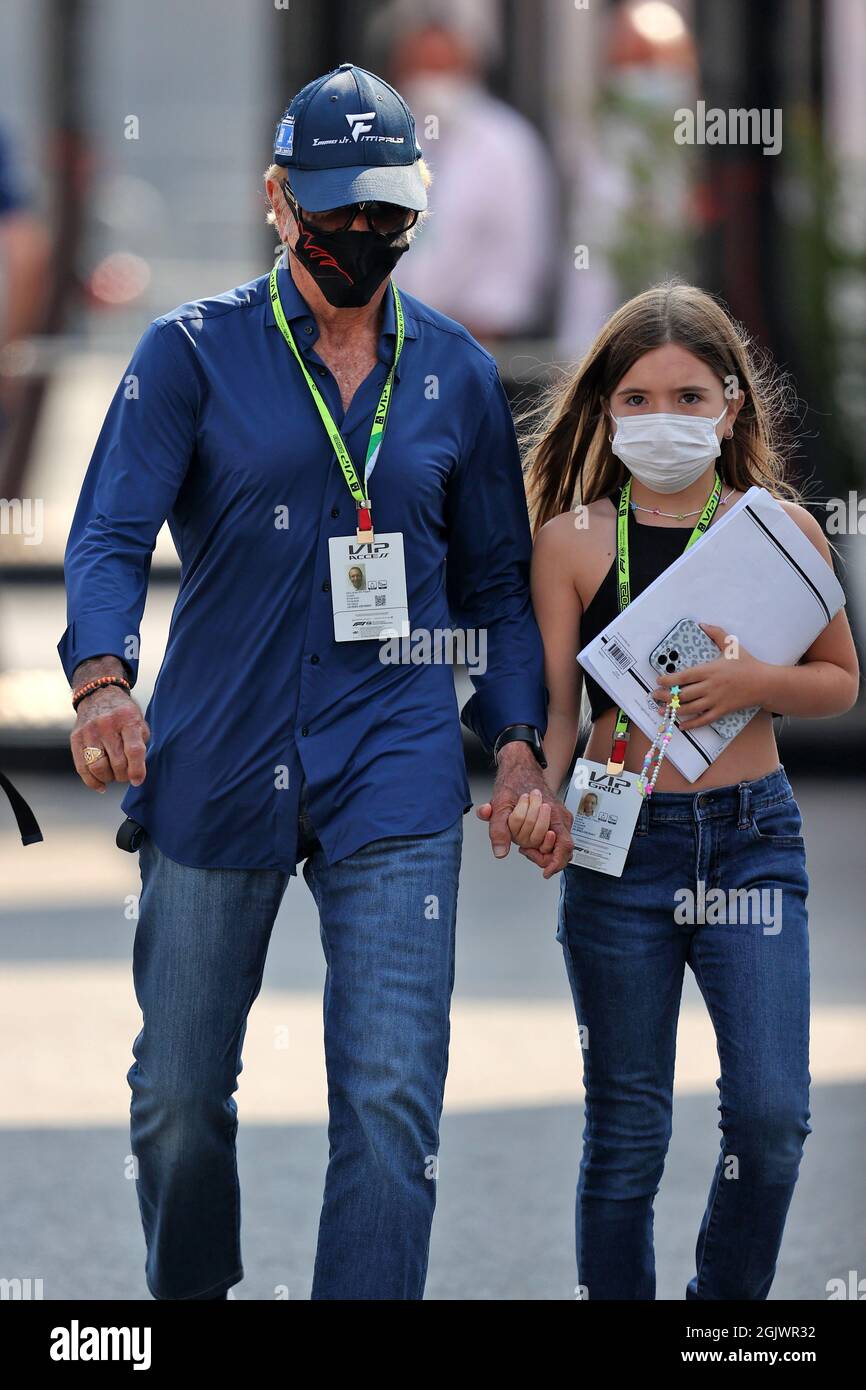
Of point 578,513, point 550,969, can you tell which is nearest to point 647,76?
point 550,969

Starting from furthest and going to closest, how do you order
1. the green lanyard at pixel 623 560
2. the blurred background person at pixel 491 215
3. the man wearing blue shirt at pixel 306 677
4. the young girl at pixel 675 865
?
the blurred background person at pixel 491 215, the green lanyard at pixel 623 560, the young girl at pixel 675 865, the man wearing blue shirt at pixel 306 677

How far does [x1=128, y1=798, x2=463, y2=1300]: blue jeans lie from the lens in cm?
311

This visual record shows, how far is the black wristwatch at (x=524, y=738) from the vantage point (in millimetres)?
3369

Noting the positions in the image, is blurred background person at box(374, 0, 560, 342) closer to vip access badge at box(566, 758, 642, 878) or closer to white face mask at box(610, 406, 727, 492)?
white face mask at box(610, 406, 727, 492)

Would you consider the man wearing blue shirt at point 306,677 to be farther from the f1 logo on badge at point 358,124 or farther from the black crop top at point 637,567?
the black crop top at point 637,567

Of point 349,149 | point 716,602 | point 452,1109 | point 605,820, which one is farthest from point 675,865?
point 452,1109

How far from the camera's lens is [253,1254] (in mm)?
4367

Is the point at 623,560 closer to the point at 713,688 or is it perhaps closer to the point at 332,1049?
the point at 713,688

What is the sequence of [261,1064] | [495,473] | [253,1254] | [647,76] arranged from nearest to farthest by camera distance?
[495,473], [253,1254], [261,1064], [647,76]

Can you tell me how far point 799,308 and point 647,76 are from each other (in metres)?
1.14

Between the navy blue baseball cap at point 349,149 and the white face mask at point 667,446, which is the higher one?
the navy blue baseball cap at point 349,149

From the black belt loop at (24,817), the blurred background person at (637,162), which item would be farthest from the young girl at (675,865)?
the blurred background person at (637,162)

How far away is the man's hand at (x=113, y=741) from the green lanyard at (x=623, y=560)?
75 centimetres

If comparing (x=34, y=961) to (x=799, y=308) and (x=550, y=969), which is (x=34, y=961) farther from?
(x=799, y=308)
